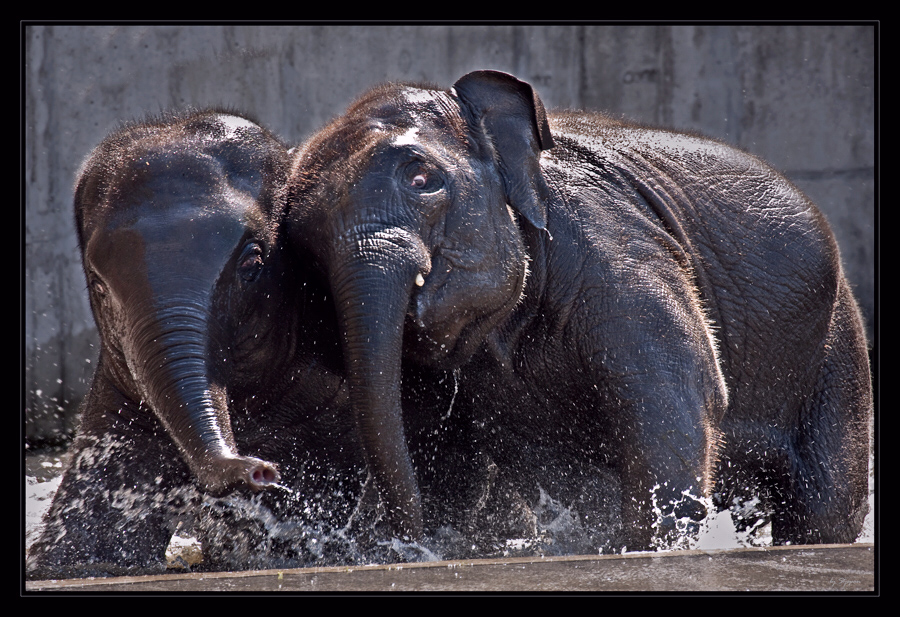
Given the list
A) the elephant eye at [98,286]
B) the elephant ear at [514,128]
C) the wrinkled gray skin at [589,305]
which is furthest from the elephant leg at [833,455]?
the elephant eye at [98,286]

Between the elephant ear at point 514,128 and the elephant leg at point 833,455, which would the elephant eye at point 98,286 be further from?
the elephant leg at point 833,455

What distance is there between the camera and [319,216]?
3.67 metres

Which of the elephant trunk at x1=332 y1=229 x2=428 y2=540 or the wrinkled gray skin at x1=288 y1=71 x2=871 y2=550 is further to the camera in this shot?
the wrinkled gray skin at x1=288 y1=71 x2=871 y2=550

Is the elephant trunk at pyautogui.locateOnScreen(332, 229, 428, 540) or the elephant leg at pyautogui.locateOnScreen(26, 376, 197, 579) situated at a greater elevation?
the elephant trunk at pyautogui.locateOnScreen(332, 229, 428, 540)

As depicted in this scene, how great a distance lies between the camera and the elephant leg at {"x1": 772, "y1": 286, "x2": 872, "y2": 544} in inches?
188

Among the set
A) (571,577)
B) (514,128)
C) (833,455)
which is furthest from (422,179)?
(833,455)

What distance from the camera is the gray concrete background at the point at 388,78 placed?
878cm

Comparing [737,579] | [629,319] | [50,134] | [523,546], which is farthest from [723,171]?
[50,134]

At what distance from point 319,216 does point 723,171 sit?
180 centimetres

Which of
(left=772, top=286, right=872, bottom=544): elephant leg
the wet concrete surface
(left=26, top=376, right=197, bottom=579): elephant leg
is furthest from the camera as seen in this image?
(left=772, top=286, right=872, bottom=544): elephant leg

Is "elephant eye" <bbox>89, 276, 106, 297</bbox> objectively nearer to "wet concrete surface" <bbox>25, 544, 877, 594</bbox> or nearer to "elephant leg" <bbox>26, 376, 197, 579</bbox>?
"elephant leg" <bbox>26, 376, 197, 579</bbox>

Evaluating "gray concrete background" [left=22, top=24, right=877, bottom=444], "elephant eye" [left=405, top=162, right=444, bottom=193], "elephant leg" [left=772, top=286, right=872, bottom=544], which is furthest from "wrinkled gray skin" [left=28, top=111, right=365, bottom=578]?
"gray concrete background" [left=22, top=24, right=877, bottom=444]

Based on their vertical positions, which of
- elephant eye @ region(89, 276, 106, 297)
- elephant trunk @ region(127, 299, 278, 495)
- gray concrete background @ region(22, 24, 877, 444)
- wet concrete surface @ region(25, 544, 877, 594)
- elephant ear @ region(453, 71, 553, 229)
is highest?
gray concrete background @ region(22, 24, 877, 444)

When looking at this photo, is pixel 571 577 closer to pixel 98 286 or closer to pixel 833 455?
pixel 98 286
